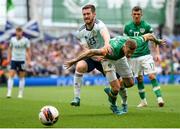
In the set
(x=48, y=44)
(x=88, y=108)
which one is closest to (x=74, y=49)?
(x=48, y=44)

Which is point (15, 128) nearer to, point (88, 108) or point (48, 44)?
point (88, 108)

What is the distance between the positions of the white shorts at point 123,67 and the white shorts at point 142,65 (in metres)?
3.26

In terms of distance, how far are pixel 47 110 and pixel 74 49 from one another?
28.9 meters

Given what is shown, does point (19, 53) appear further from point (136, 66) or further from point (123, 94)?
point (123, 94)

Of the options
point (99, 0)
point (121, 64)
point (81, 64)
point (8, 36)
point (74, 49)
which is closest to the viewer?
point (121, 64)

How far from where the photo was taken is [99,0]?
48.8m

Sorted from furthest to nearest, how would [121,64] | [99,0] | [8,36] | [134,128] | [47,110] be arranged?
[99,0], [8,36], [121,64], [47,110], [134,128]

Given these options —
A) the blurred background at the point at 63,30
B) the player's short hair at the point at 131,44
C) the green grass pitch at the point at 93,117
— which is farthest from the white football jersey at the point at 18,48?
the player's short hair at the point at 131,44

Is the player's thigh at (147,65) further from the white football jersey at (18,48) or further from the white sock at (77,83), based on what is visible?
the white football jersey at (18,48)

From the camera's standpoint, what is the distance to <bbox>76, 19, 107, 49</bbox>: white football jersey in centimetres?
1598

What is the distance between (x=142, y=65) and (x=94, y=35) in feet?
11.4

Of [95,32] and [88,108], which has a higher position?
[95,32]

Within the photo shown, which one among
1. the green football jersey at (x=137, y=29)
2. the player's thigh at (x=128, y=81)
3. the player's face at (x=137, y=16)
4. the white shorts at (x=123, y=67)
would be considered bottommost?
the player's thigh at (x=128, y=81)

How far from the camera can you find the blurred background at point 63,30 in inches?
1517
